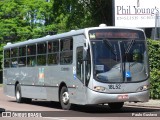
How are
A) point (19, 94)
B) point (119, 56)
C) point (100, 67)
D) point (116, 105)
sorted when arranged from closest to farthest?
1. point (100, 67)
2. point (119, 56)
3. point (116, 105)
4. point (19, 94)

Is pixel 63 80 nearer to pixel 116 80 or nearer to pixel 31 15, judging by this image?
pixel 116 80

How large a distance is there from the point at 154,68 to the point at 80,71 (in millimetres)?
8272

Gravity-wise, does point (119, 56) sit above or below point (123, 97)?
above

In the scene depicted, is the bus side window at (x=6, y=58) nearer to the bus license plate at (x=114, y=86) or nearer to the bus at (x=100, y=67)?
the bus at (x=100, y=67)

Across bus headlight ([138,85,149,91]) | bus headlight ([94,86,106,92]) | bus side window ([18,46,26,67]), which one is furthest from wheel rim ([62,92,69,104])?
bus side window ([18,46,26,67])

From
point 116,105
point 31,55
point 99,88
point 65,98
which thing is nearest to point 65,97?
point 65,98

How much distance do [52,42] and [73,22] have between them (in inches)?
→ 732

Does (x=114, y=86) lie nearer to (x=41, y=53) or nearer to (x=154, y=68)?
(x=41, y=53)

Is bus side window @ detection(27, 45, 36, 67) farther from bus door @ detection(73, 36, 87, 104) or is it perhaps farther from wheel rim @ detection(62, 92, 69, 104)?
bus door @ detection(73, 36, 87, 104)

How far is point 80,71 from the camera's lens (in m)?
19.5

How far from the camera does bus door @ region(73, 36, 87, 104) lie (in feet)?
62.6

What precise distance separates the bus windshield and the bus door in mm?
637

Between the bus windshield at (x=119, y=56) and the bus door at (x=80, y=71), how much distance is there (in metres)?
0.64

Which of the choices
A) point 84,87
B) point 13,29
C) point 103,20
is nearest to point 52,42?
point 84,87
